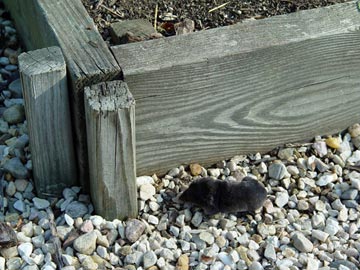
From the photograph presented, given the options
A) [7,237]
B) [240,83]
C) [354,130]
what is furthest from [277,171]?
[7,237]

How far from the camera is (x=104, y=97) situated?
2.89 metres

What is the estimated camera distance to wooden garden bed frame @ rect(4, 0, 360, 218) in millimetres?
3064

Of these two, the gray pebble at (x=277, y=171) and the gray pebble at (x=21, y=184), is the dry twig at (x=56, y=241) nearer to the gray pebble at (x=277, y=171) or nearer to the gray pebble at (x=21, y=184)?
the gray pebble at (x=21, y=184)

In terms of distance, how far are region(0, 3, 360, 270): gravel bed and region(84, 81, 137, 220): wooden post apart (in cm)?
9

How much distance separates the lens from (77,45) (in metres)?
3.16

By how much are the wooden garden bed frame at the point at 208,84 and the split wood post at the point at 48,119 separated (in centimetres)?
5

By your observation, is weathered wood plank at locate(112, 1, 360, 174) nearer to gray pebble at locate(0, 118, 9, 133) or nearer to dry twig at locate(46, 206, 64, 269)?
dry twig at locate(46, 206, 64, 269)

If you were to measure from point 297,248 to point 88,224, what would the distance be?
0.82 meters

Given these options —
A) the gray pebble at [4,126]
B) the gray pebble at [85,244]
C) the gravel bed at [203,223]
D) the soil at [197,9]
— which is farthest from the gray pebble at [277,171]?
the gray pebble at [4,126]

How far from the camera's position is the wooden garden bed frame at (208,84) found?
306 centimetres

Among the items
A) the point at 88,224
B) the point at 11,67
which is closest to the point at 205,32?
the point at 88,224

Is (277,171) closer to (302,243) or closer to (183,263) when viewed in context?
(302,243)

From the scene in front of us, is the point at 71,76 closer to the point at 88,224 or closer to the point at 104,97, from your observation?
the point at 104,97

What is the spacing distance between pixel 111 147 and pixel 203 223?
0.52 meters
